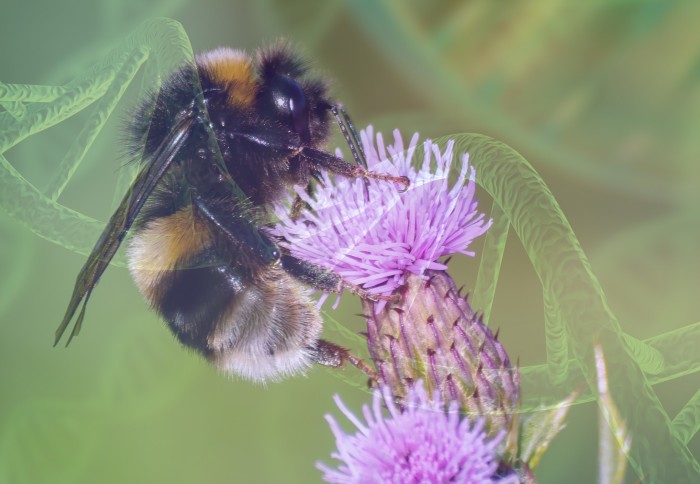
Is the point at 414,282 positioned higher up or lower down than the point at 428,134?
lower down

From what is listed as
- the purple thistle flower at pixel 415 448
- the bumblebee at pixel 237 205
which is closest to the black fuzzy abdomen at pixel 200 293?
the bumblebee at pixel 237 205

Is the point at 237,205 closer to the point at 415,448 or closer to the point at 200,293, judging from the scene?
the point at 200,293

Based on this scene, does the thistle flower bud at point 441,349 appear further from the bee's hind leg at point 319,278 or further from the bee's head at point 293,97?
the bee's head at point 293,97

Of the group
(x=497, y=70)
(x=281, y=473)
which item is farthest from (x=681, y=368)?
(x=281, y=473)

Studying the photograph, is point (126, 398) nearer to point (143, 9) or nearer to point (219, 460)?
point (219, 460)

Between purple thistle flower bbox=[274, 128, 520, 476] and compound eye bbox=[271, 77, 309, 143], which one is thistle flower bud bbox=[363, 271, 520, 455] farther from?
compound eye bbox=[271, 77, 309, 143]

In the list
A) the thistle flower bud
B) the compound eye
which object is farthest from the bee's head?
the thistle flower bud

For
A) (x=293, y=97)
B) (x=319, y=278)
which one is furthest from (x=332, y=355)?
(x=293, y=97)
